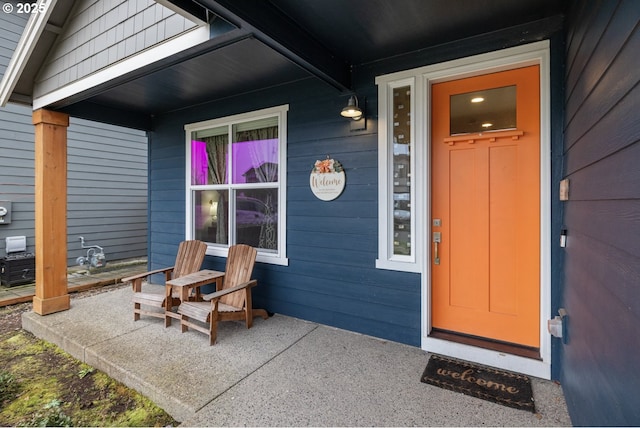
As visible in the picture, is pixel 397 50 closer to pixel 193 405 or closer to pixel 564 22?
pixel 564 22

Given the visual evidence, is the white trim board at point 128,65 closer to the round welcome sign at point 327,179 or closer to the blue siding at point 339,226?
the blue siding at point 339,226

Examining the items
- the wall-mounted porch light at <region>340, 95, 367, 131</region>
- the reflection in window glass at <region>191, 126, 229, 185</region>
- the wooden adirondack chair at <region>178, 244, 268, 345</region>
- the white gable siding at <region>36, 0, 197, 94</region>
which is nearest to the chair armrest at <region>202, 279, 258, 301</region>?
the wooden adirondack chair at <region>178, 244, 268, 345</region>

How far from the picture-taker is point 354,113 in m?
2.83

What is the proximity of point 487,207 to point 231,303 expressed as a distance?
8.28 ft

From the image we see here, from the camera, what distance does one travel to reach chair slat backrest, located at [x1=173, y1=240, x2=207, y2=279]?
377 centimetres

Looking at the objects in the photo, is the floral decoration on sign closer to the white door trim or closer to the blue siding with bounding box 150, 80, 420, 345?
the blue siding with bounding box 150, 80, 420, 345

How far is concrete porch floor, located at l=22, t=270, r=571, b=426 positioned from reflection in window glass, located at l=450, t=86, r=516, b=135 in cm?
190

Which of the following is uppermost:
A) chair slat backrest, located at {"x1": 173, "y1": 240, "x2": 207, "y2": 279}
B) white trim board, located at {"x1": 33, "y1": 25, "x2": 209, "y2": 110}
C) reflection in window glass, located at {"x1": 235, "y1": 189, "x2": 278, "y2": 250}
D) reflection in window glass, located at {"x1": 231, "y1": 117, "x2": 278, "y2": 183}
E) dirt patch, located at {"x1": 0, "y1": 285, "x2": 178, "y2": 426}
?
white trim board, located at {"x1": 33, "y1": 25, "x2": 209, "y2": 110}

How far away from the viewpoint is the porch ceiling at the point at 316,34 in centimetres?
205

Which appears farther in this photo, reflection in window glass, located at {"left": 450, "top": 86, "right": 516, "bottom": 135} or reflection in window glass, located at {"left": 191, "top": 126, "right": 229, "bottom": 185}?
reflection in window glass, located at {"left": 191, "top": 126, "right": 229, "bottom": 185}

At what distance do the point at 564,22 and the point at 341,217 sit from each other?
2.20 m

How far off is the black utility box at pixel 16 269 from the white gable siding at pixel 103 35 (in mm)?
2918

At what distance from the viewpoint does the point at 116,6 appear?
286 centimetres

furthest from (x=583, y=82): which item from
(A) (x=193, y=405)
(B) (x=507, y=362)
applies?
(A) (x=193, y=405)
